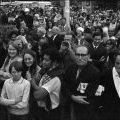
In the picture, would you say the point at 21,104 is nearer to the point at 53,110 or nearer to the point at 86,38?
the point at 53,110

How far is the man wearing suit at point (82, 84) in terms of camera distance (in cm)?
427

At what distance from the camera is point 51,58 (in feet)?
14.8

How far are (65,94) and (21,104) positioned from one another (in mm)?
616

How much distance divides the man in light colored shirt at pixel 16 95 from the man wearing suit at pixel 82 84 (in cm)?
58

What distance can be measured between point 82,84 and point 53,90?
388 mm

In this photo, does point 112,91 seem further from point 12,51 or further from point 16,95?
point 12,51

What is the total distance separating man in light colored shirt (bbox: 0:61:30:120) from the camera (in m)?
4.36

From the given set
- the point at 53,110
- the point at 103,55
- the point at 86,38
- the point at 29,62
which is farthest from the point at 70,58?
the point at 86,38

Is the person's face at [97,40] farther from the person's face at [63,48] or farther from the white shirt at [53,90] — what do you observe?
the white shirt at [53,90]

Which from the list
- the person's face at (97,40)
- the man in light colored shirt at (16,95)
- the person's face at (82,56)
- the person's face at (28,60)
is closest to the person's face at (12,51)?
the person's face at (28,60)

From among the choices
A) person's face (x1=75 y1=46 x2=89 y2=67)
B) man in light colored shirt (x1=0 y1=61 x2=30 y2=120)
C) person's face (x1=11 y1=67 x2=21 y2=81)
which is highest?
person's face (x1=75 y1=46 x2=89 y2=67)

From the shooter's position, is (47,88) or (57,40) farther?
(57,40)

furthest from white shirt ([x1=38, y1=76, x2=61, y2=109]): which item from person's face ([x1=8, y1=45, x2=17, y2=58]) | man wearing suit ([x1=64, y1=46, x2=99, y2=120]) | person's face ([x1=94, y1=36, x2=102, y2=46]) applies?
person's face ([x1=94, y1=36, x2=102, y2=46])

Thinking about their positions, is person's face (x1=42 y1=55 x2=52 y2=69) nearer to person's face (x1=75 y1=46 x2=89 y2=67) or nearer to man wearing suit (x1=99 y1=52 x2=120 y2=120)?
person's face (x1=75 y1=46 x2=89 y2=67)
